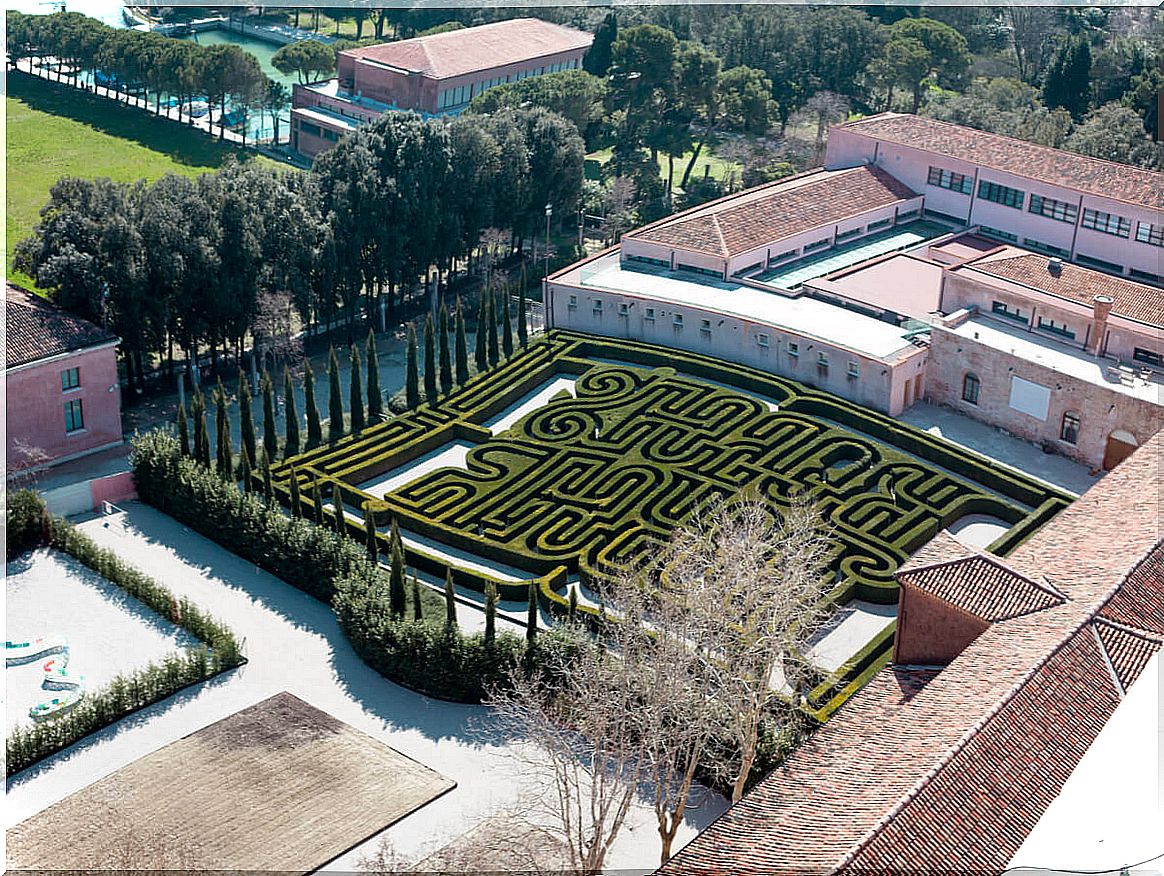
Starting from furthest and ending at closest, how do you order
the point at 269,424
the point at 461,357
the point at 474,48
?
1. the point at 474,48
2. the point at 461,357
3. the point at 269,424

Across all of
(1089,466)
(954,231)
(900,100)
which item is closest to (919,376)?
(1089,466)

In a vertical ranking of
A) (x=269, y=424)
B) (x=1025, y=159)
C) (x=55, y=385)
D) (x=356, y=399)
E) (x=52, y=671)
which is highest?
(x=1025, y=159)

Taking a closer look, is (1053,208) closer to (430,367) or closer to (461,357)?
(461,357)

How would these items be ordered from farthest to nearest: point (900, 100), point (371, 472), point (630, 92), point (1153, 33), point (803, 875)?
point (1153, 33) < point (900, 100) < point (630, 92) < point (371, 472) < point (803, 875)

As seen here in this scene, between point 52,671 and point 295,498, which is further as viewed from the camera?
point 295,498

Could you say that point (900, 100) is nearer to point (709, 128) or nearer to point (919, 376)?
point (709, 128)

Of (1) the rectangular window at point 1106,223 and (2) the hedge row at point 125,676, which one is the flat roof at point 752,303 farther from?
(2) the hedge row at point 125,676

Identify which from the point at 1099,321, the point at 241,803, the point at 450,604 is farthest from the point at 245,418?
the point at 1099,321
